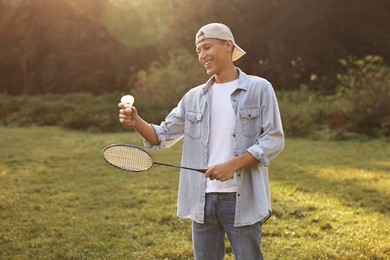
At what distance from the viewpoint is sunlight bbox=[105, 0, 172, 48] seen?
32.9 m

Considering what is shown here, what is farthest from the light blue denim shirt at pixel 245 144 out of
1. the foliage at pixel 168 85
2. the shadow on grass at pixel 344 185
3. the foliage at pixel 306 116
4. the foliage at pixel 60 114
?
the foliage at pixel 168 85

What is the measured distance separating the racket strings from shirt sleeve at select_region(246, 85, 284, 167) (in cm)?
70

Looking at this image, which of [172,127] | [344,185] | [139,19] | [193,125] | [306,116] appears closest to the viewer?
[193,125]

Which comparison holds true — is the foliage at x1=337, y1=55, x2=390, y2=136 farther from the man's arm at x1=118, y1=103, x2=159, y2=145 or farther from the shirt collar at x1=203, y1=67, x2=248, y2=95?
the man's arm at x1=118, y1=103, x2=159, y2=145

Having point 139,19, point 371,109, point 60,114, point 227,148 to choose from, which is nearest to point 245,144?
point 227,148

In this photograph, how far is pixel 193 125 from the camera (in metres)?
3.33

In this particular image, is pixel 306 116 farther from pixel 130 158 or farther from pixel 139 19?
pixel 139 19

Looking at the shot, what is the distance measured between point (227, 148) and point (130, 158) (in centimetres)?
63

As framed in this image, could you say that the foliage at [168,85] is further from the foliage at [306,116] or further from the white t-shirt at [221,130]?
the white t-shirt at [221,130]

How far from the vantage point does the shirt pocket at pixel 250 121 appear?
315cm

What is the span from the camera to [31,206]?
7434 mm

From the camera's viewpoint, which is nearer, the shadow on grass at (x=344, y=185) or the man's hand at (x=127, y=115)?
the man's hand at (x=127, y=115)

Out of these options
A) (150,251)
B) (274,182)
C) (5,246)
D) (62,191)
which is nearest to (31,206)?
(62,191)

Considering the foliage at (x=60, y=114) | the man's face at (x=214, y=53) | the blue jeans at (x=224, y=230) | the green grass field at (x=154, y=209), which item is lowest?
the foliage at (x=60, y=114)
